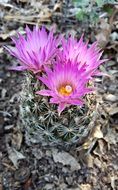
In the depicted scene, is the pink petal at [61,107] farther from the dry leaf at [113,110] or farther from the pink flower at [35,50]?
the dry leaf at [113,110]

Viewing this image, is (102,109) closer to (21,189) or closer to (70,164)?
(70,164)

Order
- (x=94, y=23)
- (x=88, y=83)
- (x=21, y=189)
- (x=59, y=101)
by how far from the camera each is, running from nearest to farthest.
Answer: (x=59, y=101) < (x=88, y=83) < (x=21, y=189) < (x=94, y=23)

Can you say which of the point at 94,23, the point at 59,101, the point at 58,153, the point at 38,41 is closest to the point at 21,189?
the point at 58,153

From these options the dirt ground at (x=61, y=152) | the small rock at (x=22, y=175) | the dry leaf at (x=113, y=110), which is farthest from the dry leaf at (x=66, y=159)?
the dry leaf at (x=113, y=110)

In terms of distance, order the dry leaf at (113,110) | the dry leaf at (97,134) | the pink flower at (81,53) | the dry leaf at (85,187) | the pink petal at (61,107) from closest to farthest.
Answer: the pink petal at (61,107) < the pink flower at (81,53) < the dry leaf at (85,187) < the dry leaf at (97,134) < the dry leaf at (113,110)

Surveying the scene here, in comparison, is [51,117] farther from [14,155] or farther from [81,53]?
[14,155]

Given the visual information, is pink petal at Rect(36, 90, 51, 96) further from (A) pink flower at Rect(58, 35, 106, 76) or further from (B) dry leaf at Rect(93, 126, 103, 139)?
(B) dry leaf at Rect(93, 126, 103, 139)
